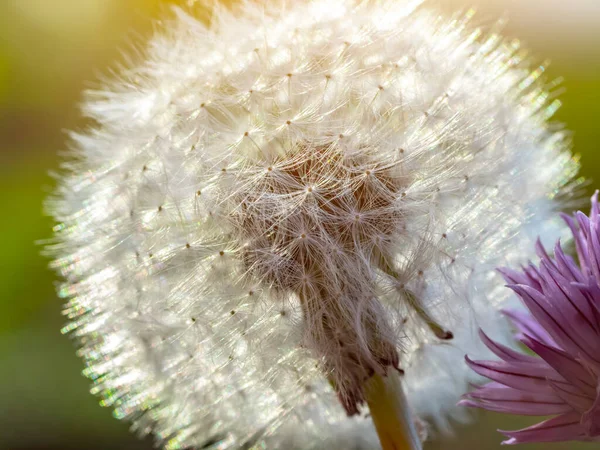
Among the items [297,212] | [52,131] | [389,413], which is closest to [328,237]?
[297,212]

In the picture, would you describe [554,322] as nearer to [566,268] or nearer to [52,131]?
[566,268]

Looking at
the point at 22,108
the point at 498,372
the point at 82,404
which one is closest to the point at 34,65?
the point at 22,108

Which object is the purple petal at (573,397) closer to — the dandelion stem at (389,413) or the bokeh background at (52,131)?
the dandelion stem at (389,413)

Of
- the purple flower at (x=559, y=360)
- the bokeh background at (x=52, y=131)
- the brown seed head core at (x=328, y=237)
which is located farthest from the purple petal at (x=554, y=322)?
the bokeh background at (x=52, y=131)

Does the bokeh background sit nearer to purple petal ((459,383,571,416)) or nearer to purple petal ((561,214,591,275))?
purple petal ((561,214,591,275))

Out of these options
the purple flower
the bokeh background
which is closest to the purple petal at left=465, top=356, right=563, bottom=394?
the purple flower
